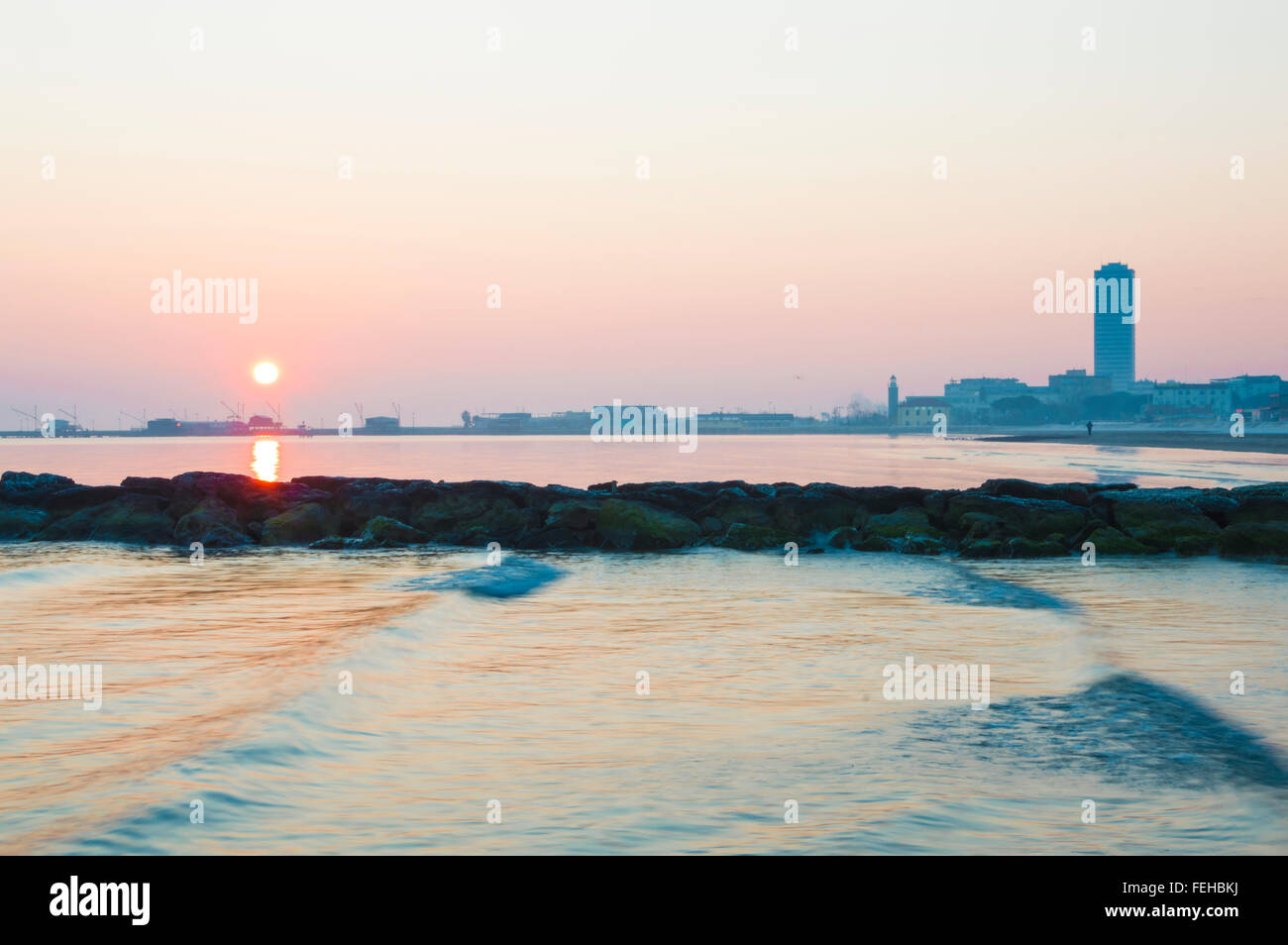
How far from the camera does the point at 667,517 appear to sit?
27.6 meters

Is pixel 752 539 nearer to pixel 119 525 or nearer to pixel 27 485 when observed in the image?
pixel 119 525

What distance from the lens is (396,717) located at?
10211 millimetres

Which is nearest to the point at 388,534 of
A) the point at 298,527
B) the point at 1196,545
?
the point at 298,527

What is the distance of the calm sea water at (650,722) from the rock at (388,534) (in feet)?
25.6

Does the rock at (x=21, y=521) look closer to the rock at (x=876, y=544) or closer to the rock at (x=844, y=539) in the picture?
the rock at (x=844, y=539)

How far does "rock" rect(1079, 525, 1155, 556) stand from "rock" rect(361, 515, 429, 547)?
55.1 feet

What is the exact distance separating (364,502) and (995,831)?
26158 millimetres

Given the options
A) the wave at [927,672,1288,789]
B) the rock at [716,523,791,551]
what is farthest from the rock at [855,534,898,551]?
the wave at [927,672,1288,789]

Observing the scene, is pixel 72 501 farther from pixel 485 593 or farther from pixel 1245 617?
pixel 1245 617

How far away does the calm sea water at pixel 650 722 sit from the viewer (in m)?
6.93

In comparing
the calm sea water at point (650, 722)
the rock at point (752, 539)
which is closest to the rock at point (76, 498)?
the calm sea water at point (650, 722)

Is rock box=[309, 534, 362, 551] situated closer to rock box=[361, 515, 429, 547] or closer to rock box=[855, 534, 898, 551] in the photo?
rock box=[361, 515, 429, 547]
